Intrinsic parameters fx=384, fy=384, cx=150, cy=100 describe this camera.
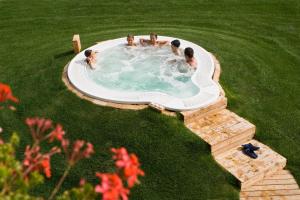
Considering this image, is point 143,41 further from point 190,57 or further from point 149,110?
point 149,110

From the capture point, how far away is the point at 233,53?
11.7 meters

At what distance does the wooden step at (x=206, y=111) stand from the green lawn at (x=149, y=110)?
0.24 metres

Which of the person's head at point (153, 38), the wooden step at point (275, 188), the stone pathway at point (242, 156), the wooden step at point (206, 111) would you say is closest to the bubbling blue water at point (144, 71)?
the person's head at point (153, 38)

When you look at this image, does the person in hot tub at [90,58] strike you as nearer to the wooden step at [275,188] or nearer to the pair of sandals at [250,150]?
the pair of sandals at [250,150]

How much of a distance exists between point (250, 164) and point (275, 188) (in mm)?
674

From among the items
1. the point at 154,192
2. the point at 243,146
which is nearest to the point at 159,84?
the point at 243,146

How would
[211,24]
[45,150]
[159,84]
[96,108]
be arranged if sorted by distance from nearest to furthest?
[45,150]
[96,108]
[159,84]
[211,24]

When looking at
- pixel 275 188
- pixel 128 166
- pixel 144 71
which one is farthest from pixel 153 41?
pixel 128 166

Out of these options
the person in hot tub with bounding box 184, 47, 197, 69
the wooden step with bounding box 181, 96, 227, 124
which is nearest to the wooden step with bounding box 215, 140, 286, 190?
the wooden step with bounding box 181, 96, 227, 124

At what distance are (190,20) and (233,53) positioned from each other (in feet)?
12.2

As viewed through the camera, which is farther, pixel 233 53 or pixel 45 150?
pixel 233 53

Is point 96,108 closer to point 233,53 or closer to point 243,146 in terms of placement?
point 243,146

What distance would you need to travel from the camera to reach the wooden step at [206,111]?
28.0ft

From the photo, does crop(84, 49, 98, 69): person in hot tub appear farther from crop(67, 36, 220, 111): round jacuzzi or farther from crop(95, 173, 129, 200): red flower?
crop(95, 173, 129, 200): red flower
